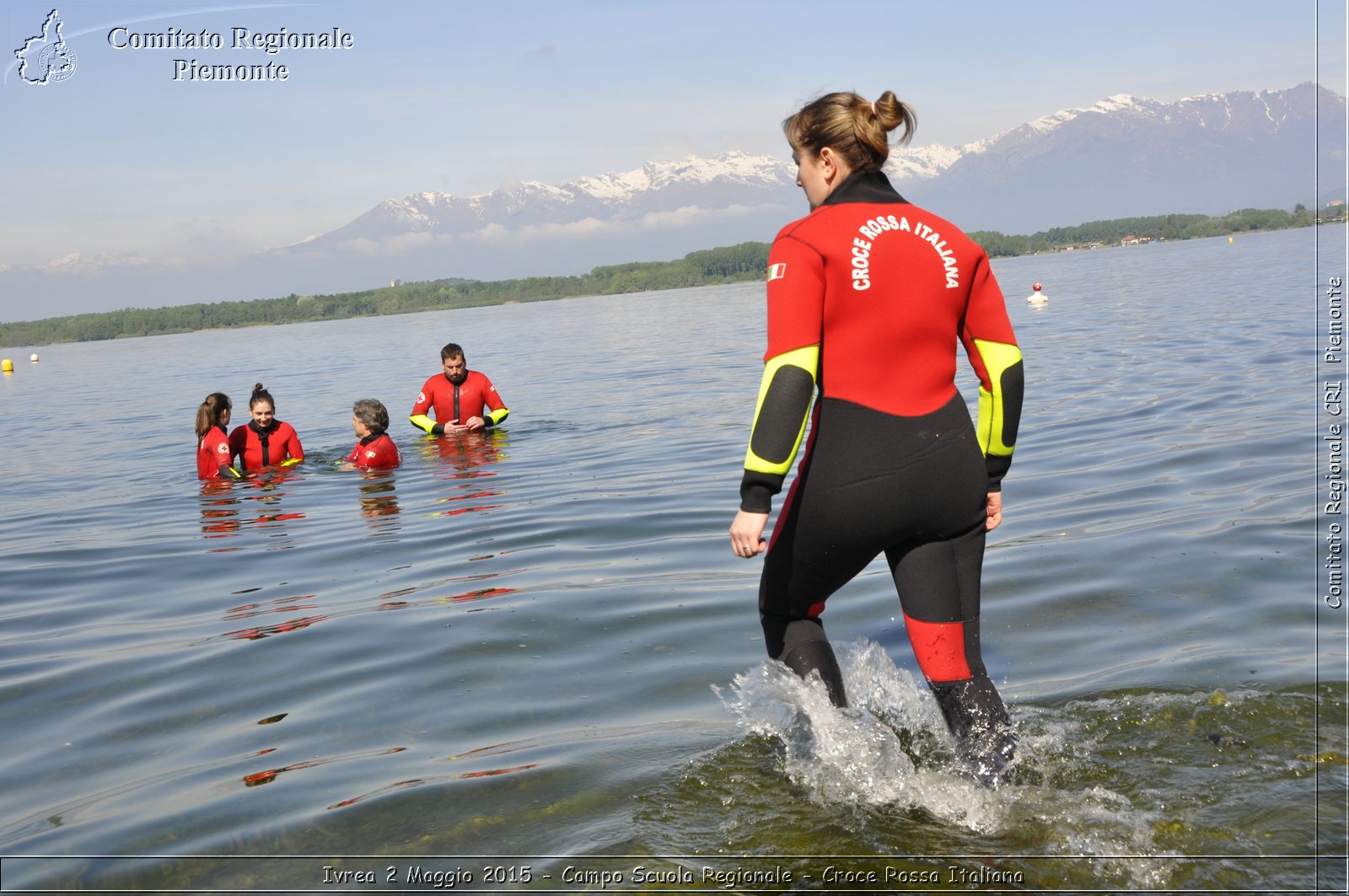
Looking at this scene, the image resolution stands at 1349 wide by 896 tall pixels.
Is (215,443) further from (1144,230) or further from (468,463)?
(1144,230)

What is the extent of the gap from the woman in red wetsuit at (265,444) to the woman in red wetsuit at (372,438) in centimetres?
79

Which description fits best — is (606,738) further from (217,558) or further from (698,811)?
(217,558)

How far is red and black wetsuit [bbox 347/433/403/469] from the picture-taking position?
1346 cm

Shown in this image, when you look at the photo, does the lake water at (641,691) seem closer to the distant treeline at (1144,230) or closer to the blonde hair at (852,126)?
the blonde hair at (852,126)

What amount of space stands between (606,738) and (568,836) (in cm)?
90

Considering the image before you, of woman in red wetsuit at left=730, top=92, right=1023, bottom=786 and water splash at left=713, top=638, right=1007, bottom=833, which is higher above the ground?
→ woman in red wetsuit at left=730, top=92, right=1023, bottom=786

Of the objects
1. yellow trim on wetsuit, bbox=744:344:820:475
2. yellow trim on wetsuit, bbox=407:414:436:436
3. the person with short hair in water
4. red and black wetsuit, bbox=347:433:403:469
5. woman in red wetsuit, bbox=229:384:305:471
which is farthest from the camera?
the person with short hair in water

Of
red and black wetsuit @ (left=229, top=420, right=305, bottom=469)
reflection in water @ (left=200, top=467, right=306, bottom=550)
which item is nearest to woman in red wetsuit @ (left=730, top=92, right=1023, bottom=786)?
reflection in water @ (left=200, top=467, right=306, bottom=550)

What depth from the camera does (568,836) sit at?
156 inches

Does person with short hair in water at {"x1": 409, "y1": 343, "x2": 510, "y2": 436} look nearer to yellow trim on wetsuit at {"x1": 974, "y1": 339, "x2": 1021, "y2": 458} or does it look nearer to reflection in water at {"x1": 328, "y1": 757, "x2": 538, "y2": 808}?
reflection in water at {"x1": 328, "y1": 757, "x2": 538, "y2": 808}

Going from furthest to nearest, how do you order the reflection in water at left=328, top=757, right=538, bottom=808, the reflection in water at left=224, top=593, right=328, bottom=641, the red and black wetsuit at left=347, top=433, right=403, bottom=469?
the red and black wetsuit at left=347, top=433, right=403, bottom=469 → the reflection in water at left=224, top=593, right=328, bottom=641 → the reflection in water at left=328, top=757, right=538, bottom=808

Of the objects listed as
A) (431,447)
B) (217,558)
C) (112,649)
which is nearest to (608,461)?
(431,447)

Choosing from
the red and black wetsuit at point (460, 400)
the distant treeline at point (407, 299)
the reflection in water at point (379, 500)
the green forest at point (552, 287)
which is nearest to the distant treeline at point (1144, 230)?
the green forest at point (552, 287)

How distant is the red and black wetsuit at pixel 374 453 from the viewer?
44.2ft
